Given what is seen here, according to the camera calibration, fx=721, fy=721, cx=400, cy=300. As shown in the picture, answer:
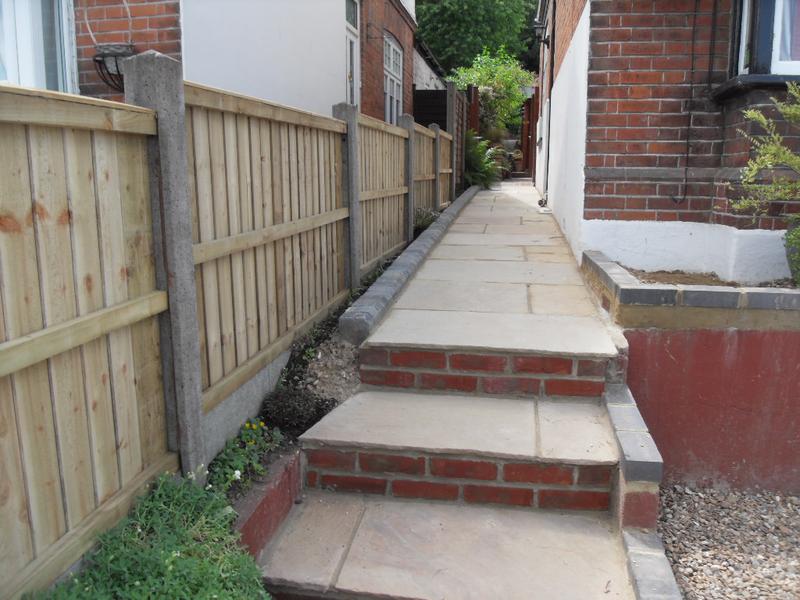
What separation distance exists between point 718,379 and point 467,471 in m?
1.67

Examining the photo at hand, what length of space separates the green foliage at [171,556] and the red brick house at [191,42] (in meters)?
3.87

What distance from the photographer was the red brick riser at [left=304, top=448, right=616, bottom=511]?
307 centimetres

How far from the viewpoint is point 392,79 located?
12.5 m

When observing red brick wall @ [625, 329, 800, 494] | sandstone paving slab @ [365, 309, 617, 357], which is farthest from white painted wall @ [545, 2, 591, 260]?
red brick wall @ [625, 329, 800, 494]

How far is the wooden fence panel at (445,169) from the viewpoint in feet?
35.5

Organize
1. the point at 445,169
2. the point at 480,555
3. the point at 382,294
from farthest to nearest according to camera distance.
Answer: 1. the point at 445,169
2. the point at 382,294
3. the point at 480,555

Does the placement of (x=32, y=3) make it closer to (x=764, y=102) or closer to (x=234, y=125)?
(x=234, y=125)

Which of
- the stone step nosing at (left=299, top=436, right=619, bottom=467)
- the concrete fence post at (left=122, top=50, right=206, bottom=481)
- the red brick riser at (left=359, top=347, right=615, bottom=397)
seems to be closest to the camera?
the concrete fence post at (left=122, top=50, right=206, bottom=481)

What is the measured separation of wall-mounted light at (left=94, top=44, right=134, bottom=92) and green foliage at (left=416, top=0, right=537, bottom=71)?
28101mm

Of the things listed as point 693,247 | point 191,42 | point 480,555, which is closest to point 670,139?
point 693,247

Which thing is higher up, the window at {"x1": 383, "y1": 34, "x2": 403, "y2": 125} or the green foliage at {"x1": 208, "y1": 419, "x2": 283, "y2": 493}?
the window at {"x1": 383, "y1": 34, "x2": 403, "y2": 125}

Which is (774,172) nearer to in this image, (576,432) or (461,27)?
(576,432)

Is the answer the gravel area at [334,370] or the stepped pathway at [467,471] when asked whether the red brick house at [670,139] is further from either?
the gravel area at [334,370]

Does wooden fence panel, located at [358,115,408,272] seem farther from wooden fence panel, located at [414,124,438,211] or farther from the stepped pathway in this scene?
the stepped pathway
